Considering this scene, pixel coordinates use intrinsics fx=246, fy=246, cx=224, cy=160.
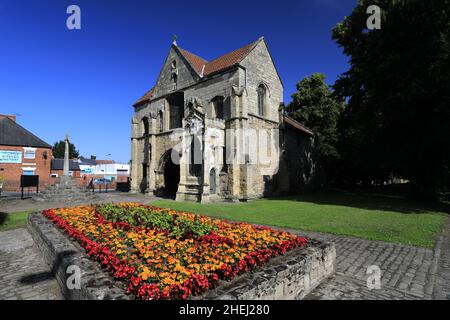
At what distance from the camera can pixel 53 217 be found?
8586 mm

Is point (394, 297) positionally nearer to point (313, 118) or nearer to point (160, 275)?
point (160, 275)

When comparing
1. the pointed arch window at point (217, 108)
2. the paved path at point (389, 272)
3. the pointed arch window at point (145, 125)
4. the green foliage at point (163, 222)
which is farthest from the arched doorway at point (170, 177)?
the paved path at point (389, 272)

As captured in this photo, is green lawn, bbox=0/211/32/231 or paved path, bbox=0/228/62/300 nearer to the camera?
paved path, bbox=0/228/62/300

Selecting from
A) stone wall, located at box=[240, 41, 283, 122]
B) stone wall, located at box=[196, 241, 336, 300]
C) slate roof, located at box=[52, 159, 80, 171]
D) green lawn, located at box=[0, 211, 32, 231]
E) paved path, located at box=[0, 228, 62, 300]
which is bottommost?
paved path, located at box=[0, 228, 62, 300]

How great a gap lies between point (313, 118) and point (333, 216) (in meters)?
23.3

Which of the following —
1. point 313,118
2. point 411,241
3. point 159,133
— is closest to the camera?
point 411,241

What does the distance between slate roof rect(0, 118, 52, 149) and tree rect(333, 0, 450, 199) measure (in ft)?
122

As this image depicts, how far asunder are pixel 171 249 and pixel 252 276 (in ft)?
6.34

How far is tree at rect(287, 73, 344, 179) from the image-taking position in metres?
30.9

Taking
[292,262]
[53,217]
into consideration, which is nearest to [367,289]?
[292,262]

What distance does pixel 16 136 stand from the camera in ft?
104

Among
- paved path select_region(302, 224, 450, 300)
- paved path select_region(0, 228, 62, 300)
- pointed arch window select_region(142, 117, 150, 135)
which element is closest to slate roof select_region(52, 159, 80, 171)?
pointed arch window select_region(142, 117, 150, 135)

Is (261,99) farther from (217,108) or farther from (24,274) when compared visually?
(24,274)

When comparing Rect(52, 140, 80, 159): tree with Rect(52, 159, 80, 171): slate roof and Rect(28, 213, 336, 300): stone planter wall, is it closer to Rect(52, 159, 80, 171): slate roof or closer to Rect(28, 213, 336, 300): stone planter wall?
Rect(52, 159, 80, 171): slate roof
